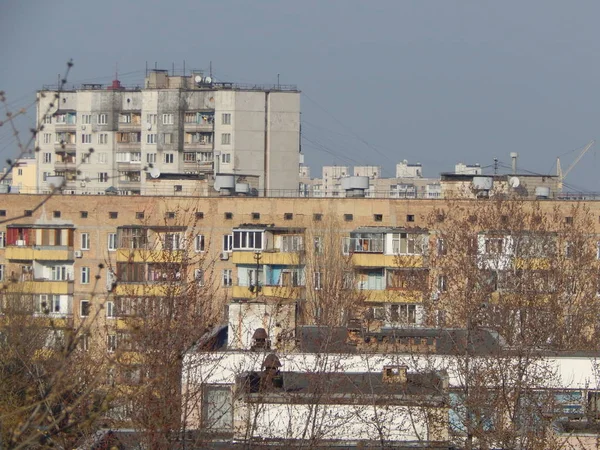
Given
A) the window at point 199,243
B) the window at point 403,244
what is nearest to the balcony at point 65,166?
the window at point 199,243

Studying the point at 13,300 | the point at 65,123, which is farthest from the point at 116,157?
the point at 13,300

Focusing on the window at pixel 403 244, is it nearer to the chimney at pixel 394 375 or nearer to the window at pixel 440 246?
the window at pixel 440 246

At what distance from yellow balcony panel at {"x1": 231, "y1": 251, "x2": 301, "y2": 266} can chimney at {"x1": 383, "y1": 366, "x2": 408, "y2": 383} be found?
2029cm

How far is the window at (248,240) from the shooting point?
38.0 m

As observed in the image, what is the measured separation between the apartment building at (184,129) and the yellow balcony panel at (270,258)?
19.6 meters

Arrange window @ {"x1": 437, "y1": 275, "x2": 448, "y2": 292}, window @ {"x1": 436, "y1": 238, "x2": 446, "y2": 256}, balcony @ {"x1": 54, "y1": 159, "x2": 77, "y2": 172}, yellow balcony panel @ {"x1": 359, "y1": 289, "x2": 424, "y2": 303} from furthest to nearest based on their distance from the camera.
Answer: window @ {"x1": 436, "y1": 238, "x2": 446, "y2": 256}, yellow balcony panel @ {"x1": 359, "y1": 289, "x2": 424, "y2": 303}, window @ {"x1": 437, "y1": 275, "x2": 448, "y2": 292}, balcony @ {"x1": 54, "y1": 159, "x2": 77, "y2": 172}

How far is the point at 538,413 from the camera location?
15.2m

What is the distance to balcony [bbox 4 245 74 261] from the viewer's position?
3953cm

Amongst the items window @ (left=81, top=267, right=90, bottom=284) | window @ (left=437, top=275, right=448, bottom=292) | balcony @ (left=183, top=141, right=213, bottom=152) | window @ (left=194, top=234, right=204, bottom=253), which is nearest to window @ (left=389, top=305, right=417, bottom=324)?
window @ (left=437, top=275, right=448, bottom=292)

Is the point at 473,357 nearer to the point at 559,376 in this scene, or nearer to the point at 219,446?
the point at 559,376

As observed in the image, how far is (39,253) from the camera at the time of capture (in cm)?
4009

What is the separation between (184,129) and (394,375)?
45.3m

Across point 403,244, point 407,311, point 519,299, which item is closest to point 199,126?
point 403,244

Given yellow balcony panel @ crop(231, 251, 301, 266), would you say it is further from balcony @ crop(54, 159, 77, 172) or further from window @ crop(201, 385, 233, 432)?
window @ crop(201, 385, 233, 432)
